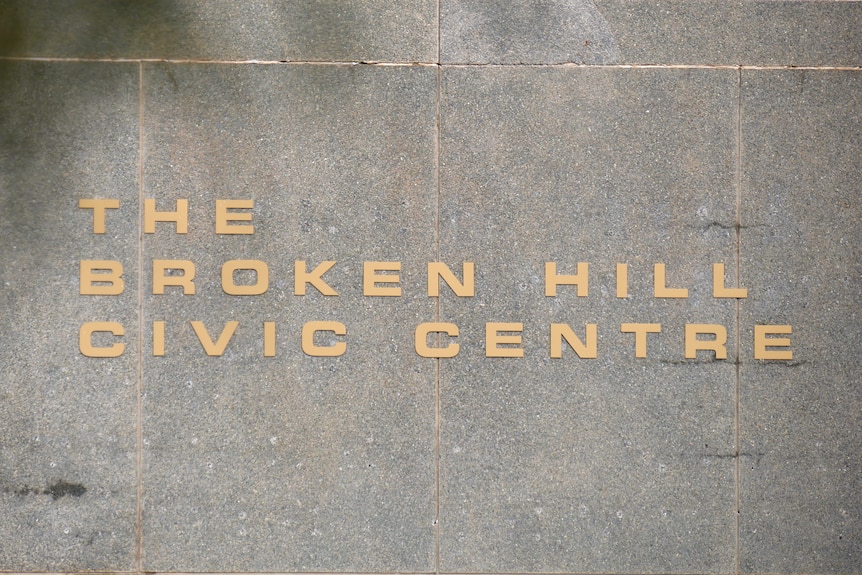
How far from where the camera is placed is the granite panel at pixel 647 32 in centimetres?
531

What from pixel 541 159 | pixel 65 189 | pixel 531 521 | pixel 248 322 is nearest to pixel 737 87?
pixel 541 159

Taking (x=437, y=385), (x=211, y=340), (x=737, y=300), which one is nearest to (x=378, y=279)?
(x=437, y=385)

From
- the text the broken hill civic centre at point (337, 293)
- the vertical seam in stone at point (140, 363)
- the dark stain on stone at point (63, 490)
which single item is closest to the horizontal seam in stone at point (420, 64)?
the vertical seam in stone at point (140, 363)

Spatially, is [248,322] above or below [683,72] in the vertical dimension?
below

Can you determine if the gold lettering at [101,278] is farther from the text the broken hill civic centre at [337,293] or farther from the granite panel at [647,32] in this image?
the granite panel at [647,32]

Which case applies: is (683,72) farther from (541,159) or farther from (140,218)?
(140,218)

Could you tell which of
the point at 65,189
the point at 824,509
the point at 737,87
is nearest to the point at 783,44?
the point at 737,87

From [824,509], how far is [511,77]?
3418 millimetres

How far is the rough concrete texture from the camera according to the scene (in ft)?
17.1

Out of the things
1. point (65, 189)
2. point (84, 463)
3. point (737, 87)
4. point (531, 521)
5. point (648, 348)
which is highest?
point (737, 87)

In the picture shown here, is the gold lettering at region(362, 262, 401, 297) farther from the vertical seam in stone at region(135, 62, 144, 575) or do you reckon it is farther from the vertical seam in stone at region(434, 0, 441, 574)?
the vertical seam in stone at region(135, 62, 144, 575)

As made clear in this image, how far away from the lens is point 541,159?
209 inches

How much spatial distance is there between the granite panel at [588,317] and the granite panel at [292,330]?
0.24 metres

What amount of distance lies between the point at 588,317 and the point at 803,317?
139 centimetres
